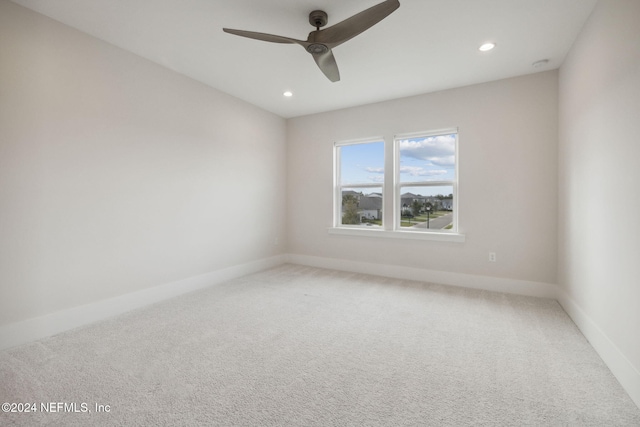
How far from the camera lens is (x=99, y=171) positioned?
260 centimetres

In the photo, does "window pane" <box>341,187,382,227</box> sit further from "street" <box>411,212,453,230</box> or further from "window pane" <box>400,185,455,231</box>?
"street" <box>411,212,453,230</box>

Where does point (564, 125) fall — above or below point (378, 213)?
above

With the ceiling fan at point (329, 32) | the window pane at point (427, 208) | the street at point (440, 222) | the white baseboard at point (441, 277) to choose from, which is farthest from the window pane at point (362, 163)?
the ceiling fan at point (329, 32)

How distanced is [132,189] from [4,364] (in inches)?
64.6

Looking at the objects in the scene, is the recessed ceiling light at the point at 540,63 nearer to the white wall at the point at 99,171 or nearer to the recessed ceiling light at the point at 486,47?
the recessed ceiling light at the point at 486,47

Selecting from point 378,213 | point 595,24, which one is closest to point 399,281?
point 378,213

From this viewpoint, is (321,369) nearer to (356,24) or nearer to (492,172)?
(356,24)

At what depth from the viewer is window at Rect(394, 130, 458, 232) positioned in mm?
3793

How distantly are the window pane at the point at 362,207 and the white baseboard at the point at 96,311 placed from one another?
2091mm

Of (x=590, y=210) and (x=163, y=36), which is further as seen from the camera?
(x=163, y=36)

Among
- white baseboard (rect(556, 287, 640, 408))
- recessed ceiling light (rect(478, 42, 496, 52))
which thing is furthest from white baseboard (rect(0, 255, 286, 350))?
recessed ceiling light (rect(478, 42, 496, 52))

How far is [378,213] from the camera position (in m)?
4.34

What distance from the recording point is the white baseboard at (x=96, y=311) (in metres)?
2.13

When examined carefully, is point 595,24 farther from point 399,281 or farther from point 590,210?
point 399,281
